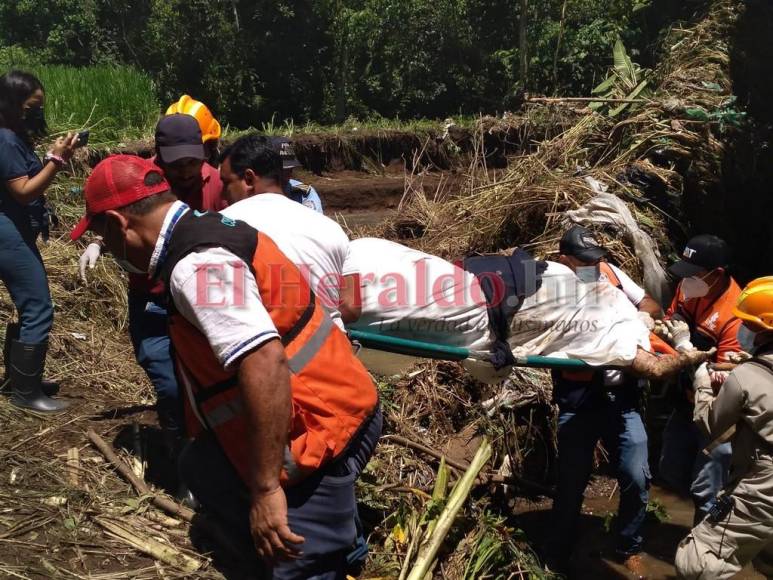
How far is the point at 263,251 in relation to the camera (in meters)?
2.14

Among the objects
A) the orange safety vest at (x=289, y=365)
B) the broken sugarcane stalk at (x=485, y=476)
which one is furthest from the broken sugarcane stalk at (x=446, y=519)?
the orange safety vest at (x=289, y=365)

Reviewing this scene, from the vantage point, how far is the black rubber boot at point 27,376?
153 inches

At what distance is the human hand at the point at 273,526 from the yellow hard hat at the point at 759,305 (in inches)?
80.1

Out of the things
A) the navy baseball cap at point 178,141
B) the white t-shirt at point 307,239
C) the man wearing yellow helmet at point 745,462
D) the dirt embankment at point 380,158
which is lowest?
the dirt embankment at point 380,158

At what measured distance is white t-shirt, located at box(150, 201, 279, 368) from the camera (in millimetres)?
1934

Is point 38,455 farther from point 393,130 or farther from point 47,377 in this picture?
point 393,130

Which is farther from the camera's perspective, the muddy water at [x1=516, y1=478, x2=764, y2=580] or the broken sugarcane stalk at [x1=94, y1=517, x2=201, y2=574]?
the muddy water at [x1=516, y1=478, x2=764, y2=580]

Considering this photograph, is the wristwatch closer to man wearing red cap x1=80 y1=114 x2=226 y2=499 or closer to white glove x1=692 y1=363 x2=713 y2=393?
man wearing red cap x1=80 y1=114 x2=226 y2=499

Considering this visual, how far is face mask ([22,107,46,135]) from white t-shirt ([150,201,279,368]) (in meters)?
2.48

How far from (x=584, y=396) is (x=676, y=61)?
4675 millimetres

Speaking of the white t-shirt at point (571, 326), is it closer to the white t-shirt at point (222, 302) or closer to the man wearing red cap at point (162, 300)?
the man wearing red cap at point (162, 300)

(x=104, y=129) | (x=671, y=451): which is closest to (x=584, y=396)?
(x=671, y=451)

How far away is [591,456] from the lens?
12.6 ft

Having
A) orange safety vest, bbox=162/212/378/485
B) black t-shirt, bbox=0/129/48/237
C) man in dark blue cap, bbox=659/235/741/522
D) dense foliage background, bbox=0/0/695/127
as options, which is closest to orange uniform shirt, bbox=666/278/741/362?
man in dark blue cap, bbox=659/235/741/522
